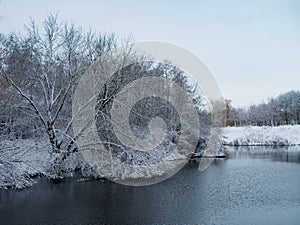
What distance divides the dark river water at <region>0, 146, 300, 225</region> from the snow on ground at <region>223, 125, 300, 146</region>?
20.2 metres

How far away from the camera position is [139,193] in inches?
425

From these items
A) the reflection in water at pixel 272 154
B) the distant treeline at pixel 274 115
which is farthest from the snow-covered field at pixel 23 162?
the distant treeline at pixel 274 115

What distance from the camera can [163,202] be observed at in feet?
30.9

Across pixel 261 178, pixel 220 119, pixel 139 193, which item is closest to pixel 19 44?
pixel 139 193

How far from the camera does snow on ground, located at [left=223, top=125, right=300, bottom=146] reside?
33.2 m

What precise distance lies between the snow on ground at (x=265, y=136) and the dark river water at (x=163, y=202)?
20.2 m

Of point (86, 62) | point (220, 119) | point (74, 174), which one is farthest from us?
point (220, 119)

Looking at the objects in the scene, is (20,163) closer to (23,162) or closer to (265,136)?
(23,162)

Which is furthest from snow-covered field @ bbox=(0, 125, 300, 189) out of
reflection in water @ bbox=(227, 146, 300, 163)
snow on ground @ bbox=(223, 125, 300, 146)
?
snow on ground @ bbox=(223, 125, 300, 146)

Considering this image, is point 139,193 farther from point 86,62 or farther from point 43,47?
point 43,47

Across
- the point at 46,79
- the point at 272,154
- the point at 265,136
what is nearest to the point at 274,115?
the point at 265,136

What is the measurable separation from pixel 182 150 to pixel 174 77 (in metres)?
5.34

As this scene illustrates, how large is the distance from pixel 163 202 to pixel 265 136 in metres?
27.6

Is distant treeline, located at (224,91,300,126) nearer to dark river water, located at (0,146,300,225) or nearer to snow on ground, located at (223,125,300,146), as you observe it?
snow on ground, located at (223,125,300,146)
